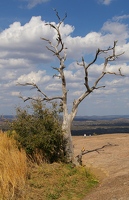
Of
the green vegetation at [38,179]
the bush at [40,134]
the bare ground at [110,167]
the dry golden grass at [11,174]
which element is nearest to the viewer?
the dry golden grass at [11,174]

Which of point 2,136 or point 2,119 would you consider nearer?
point 2,136

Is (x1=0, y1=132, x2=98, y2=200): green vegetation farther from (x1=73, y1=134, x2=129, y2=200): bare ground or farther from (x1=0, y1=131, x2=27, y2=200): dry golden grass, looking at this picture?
(x1=73, y1=134, x2=129, y2=200): bare ground

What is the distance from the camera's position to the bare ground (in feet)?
35.1

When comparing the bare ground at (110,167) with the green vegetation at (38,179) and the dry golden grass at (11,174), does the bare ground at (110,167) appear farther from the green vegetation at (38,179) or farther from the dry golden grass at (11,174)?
the dry golden grass at (11,174)

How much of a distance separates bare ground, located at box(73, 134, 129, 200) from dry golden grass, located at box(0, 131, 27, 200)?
2597 mm

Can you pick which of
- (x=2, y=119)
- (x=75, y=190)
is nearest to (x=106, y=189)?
(x=75, y=190)

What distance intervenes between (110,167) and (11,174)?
627 centimetres

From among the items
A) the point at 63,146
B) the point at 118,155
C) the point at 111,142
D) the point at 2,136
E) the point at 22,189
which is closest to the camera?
the point at 22,189

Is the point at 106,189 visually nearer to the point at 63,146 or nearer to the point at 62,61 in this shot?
the point at 63,146

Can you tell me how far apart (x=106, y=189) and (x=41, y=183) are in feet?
8.69

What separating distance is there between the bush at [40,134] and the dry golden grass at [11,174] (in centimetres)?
176

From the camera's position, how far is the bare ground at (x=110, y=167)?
10.7m

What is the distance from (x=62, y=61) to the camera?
18219 mm

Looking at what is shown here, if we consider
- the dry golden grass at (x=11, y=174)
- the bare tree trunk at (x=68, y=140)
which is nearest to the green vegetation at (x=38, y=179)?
the dry golden grass at (x=11, y=174)
